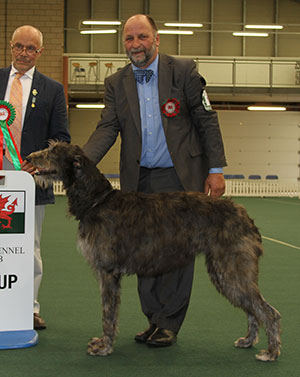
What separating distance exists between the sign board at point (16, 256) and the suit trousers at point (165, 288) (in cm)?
84

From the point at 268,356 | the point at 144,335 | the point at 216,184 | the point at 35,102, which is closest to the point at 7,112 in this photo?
the point at 35,102

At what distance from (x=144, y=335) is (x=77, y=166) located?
1372mm

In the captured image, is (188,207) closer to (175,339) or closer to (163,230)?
(163,230)

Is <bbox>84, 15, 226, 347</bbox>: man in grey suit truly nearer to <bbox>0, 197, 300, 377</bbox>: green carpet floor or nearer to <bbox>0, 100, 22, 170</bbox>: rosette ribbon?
<bbox>0, 197, 300, 377</bbox>: green carpet floor

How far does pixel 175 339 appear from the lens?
4.03 meters

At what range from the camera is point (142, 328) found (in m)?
4.36

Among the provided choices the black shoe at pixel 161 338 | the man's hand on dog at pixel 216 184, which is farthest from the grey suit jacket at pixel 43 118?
the black shoe at pixel 161 338

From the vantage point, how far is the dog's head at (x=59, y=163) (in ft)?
11.6

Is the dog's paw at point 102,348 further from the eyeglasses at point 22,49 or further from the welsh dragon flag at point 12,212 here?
the eyeglasses at point 22,49

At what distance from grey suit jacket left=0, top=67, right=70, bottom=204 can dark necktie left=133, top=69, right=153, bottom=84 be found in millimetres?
696

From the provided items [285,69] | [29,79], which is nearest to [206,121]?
[29,79]

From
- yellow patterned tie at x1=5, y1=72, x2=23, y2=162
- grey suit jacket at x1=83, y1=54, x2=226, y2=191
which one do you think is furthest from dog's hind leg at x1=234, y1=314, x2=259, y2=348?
yellow patterned tie at x1=5, y1=72, x2=23, y2=162

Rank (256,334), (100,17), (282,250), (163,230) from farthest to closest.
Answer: (100,17)
(282,250)
(256,334)
(163,230)

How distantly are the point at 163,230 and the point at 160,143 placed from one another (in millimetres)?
809
